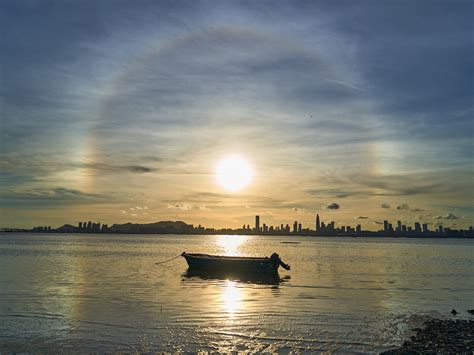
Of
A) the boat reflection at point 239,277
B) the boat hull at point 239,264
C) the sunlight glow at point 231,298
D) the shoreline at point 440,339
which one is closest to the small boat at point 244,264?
the boat hull at point 239,264

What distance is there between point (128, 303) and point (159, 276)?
84.3ft

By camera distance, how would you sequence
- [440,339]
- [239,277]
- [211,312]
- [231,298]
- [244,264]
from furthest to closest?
1. [244,264]
2. [239,277]
3. [231,298]
4. [211,312]
5. [440,339]

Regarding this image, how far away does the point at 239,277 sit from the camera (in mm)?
61156

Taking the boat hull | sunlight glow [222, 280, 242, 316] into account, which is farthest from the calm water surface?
the boat hull

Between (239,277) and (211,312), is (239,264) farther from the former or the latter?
(211,312)

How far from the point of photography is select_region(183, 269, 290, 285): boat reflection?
57312 millimetres

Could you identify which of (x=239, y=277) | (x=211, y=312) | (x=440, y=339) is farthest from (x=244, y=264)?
(x=440, y=339)

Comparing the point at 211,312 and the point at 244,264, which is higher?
the point at 244,264

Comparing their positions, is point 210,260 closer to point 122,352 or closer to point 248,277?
point 248,277

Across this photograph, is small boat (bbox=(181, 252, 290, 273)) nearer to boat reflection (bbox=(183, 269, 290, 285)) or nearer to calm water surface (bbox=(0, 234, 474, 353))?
boat reflection (bbox=(183, 269, 290, 285))

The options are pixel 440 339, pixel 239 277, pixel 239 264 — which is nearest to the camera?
pixel 440 339

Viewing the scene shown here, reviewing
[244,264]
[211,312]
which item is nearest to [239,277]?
[244,264]

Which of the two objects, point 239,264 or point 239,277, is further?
point 239,264

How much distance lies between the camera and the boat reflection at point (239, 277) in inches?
2256
